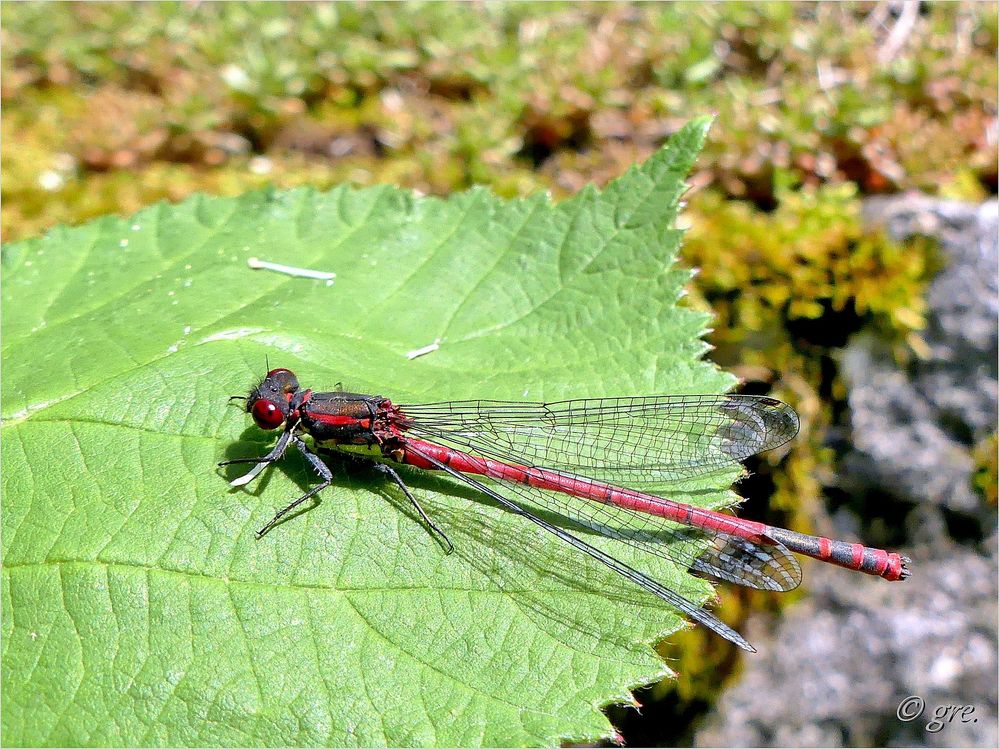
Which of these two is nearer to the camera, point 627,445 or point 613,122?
point 627,445

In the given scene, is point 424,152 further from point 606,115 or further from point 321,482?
point 321,482

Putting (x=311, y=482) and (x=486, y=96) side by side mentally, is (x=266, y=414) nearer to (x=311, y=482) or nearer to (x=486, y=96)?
(x=311, y=482)

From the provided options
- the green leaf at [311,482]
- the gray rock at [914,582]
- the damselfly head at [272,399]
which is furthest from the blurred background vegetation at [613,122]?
the damselfly head at [272,399]

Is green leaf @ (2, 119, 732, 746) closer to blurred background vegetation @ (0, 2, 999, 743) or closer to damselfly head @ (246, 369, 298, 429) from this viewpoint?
damselfly head @ (246, 369, 298, 429)

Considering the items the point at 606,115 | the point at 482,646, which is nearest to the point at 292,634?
the point at 482,646

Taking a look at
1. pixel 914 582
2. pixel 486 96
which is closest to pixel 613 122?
pixel 486 96

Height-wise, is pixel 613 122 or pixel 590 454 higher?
pixel 613 122

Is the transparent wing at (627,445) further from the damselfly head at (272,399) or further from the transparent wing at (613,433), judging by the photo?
the damselfly head at (272,399)
